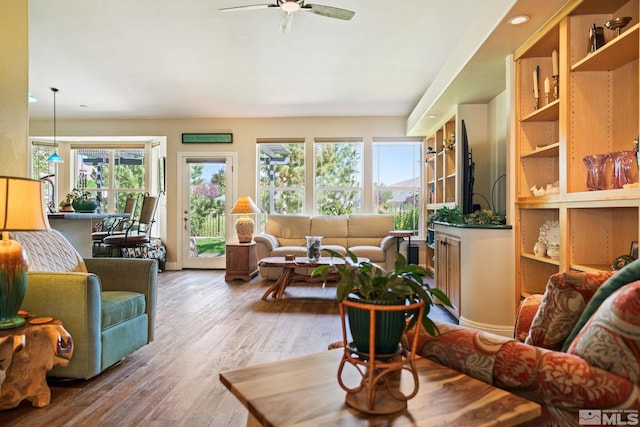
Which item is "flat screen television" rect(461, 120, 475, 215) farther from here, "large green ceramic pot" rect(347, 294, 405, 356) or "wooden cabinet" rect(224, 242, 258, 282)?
"large green ceramic pot" rect(347, 294, 405, 356)

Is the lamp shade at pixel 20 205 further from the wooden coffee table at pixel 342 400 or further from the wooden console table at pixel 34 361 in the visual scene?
the wooden coffee table at pixel 342 400

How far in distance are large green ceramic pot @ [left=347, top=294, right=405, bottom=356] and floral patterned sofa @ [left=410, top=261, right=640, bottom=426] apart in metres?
0.36

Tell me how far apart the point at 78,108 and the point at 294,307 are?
5.38 meters

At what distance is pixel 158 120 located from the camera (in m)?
6.97

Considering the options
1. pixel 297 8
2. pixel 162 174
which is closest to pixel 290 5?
pixel 297 8

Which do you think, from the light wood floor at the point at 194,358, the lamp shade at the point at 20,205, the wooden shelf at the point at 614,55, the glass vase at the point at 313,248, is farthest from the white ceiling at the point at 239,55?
the light wood floor at the point at 194,358

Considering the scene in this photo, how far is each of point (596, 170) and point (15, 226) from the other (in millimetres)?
3177

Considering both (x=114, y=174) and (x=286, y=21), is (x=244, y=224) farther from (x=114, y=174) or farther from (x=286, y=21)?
(x=286, y=21)

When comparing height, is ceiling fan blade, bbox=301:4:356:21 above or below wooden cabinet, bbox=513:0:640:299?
above

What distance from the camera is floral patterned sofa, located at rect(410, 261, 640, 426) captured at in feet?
3.07

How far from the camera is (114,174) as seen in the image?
7.47 meters

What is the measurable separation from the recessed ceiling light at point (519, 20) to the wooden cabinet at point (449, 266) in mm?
1804

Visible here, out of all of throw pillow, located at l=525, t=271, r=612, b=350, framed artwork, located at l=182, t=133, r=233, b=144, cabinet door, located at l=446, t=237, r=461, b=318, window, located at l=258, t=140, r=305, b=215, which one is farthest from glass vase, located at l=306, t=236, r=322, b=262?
throw pillow, located at l=525, t=271, r=612, b=350

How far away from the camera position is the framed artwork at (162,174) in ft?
22.9
